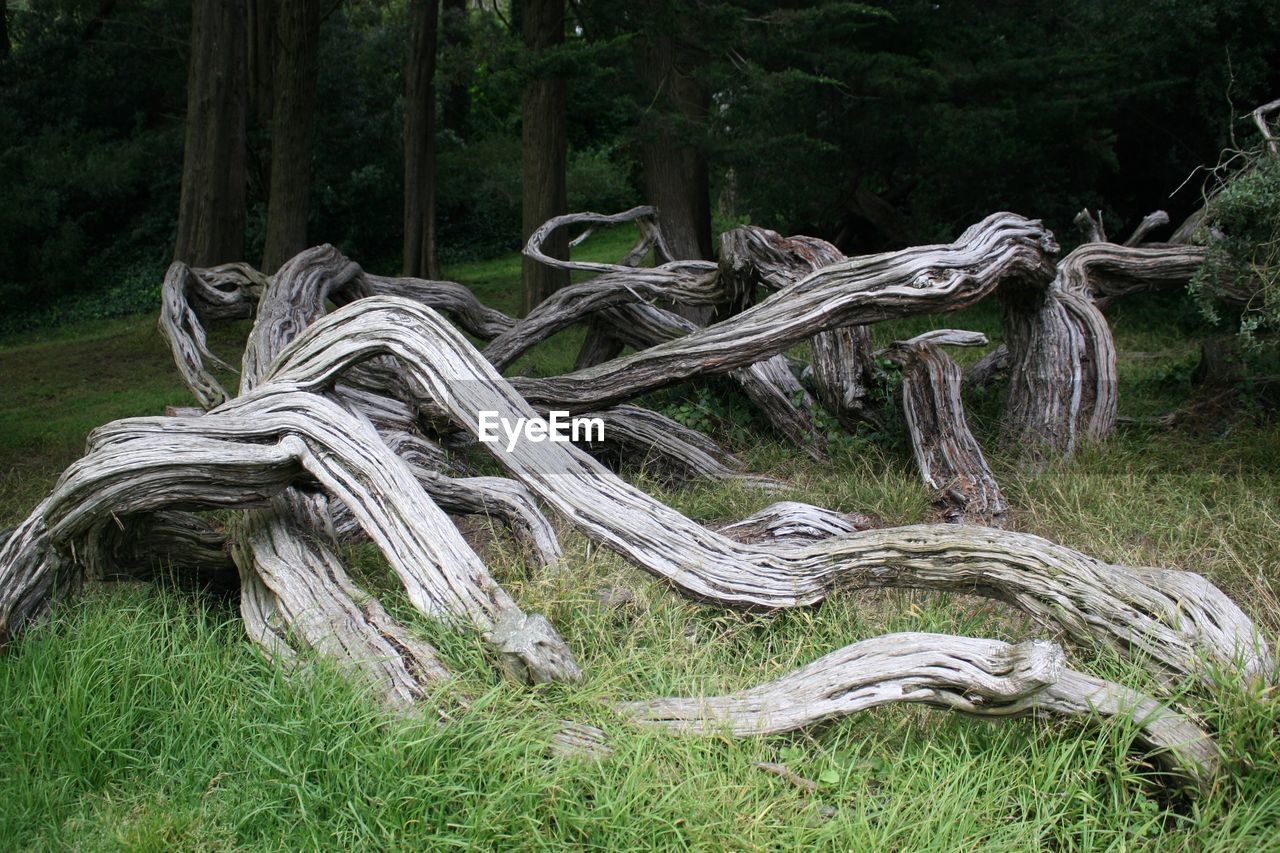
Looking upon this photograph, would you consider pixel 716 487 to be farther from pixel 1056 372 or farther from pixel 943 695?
pixel 943 695

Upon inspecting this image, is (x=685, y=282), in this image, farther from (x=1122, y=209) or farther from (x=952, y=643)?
(x=1122, y=209)

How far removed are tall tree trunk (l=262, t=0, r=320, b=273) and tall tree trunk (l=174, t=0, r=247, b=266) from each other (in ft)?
1.84

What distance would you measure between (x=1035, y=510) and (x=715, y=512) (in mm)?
1636

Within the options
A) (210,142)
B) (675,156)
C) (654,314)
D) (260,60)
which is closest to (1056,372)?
(654,314)

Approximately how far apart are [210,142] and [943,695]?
9.75 m

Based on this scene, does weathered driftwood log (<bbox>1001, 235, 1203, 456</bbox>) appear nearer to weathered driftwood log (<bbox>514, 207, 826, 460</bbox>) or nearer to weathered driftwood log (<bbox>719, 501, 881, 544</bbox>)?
weathered driftwood log (<bbox>514, 207, 826, 460</bbox>)

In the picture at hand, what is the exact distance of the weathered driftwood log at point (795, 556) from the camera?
11.9ft

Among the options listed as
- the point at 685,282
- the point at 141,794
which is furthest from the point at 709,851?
the point at 685,282

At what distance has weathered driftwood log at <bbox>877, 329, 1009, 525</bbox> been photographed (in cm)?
550

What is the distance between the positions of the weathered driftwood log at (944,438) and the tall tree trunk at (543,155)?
4.77 m

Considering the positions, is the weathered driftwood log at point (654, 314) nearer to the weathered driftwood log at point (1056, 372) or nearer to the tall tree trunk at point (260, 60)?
the weathered driftwood log at point (1056, 372)

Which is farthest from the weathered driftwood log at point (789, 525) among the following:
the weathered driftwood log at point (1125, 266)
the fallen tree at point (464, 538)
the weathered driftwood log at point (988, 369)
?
the weathered driftwood log at point (1125, 266)

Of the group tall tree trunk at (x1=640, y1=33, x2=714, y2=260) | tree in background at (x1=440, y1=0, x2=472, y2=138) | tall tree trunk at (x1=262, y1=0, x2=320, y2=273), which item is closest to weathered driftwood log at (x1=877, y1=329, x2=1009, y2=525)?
tall tree trunk at (x1=640, y1=33, x2=714, y2=260)

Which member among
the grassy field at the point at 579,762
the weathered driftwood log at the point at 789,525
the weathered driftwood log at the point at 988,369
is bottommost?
the grassy field at the point at 579,762
